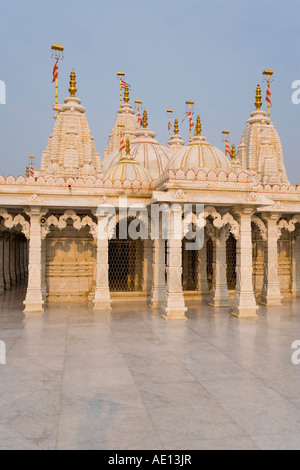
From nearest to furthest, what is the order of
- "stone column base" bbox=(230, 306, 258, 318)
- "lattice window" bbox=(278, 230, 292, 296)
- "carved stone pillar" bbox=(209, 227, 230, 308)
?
"stone column base" bbox=(230, 306, 258, 318) → "carved stone pillar" bbox=(209, 227, 230, 308) → "lattice window" bbox=(278, 230, 292, 296)

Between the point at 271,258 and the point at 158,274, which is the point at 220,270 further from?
the point at 158,274

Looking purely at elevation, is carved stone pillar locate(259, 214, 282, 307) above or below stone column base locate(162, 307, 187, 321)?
above

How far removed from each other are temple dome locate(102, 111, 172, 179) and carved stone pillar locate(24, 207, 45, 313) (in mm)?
8751

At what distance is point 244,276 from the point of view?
12.9 m

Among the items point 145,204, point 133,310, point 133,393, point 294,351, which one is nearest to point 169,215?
point 145,204

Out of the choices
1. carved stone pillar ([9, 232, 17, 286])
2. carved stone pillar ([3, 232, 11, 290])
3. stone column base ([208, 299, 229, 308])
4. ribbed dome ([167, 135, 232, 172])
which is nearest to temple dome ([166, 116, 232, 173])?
ribbed dome ([167, 135, 232, 172])

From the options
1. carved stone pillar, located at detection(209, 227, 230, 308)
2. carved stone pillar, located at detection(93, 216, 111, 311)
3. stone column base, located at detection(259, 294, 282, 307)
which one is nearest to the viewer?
carved stone pillar, located at detection(93, 216, 111, 311)

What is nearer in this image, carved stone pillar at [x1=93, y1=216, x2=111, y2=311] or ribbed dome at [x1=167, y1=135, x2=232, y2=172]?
ribbed dome at [x1=167, y1=135, x2=232, y2=172]

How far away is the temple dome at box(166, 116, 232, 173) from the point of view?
13.4 meters

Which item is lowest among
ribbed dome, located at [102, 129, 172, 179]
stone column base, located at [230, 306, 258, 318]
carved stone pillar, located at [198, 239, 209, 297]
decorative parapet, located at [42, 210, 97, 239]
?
stone column base, located at [230, 306, 258, 318]

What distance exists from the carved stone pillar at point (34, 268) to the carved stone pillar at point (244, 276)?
6.51 meters

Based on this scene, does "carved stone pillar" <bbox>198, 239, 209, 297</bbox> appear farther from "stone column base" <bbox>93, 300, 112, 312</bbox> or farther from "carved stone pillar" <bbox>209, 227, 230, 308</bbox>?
"stone column base" <bbox>93, 300, 112, 312</bbox>

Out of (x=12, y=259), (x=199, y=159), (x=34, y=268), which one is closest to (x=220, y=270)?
(x=199, y=159)

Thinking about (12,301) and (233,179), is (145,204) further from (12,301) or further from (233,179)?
(12,301)
